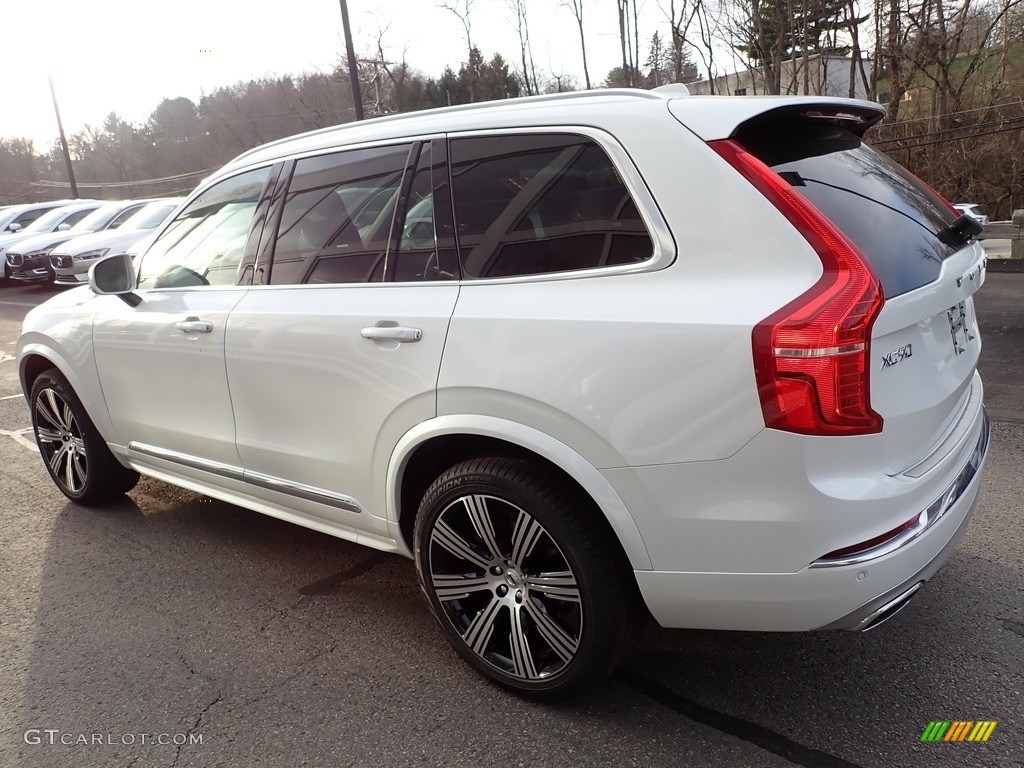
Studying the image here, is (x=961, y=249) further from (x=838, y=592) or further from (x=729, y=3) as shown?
(x=729, y=3)

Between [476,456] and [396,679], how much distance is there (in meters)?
0.86

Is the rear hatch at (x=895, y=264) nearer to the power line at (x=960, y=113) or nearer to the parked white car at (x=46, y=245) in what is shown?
the power line at (x=960, y=113)

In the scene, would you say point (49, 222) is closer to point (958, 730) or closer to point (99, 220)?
point (99, 220)

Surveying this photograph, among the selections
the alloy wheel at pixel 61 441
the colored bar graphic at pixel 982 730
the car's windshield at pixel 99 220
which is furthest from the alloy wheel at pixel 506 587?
the car's windshield at pixel 99 220

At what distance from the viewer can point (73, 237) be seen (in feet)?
57.1

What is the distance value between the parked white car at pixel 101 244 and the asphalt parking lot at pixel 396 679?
39.7 ft

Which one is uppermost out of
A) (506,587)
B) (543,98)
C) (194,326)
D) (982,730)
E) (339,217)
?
(543,98)

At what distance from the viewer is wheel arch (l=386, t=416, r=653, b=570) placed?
7.45 ft

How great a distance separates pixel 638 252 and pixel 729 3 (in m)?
22.8

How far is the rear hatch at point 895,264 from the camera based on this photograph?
211cm

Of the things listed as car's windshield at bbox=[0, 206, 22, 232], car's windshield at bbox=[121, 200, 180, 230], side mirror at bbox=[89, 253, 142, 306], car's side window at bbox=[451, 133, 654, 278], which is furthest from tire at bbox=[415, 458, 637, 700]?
car's windshield at bbox=[0, 206, 22, 232]

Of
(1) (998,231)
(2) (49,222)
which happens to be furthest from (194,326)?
(2) (49,222)

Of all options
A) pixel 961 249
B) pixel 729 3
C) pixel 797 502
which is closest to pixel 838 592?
pixel 797 502

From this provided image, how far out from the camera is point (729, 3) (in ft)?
72.5
